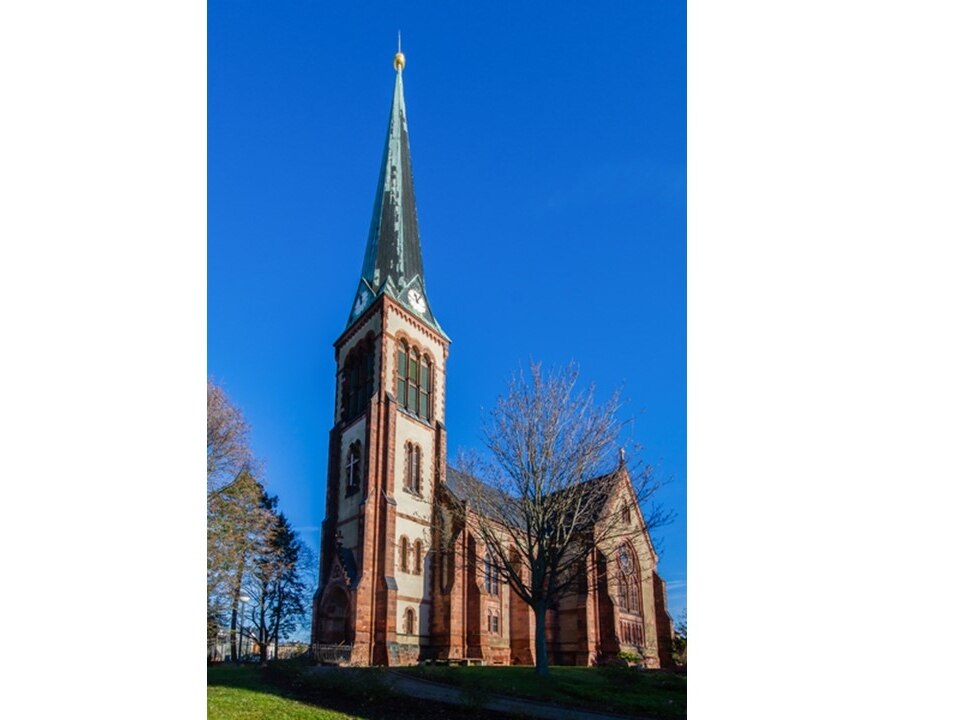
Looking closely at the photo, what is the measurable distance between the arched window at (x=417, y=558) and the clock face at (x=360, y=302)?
2.20 metres

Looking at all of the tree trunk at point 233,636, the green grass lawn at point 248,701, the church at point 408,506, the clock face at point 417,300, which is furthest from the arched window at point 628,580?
the tree trunk at point 233,636

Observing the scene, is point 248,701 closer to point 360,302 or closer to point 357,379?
point 357,379

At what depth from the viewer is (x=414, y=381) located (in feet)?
18.9

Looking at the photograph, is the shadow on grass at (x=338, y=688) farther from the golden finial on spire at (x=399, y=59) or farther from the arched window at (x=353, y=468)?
the golden finial on spire at (x=399, y=59)

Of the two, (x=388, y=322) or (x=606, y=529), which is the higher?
(x=388, y=322)

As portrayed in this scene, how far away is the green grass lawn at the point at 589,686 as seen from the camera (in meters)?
4.68

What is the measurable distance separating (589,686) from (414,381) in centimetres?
294

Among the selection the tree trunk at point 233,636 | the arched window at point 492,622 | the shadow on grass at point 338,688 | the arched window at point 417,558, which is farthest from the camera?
the arched window at point 417,558

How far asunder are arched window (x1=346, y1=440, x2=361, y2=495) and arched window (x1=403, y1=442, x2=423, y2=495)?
428mm

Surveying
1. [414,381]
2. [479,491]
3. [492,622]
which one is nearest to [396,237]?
[414,381]
